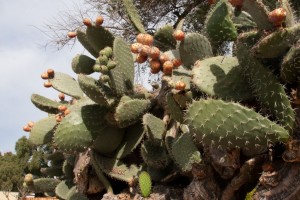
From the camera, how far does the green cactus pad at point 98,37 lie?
3621 millimetres

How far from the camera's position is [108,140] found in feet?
12.0

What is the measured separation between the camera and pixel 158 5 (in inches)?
284

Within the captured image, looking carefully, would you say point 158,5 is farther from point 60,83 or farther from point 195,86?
point 195,86

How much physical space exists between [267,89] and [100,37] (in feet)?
5.53

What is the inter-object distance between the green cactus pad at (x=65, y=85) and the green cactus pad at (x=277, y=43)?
2.33m

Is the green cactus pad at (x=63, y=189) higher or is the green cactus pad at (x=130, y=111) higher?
the green cactus pad at (x=130, y=111)

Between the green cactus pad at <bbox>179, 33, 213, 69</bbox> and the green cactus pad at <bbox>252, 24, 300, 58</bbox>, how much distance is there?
0.61 meters

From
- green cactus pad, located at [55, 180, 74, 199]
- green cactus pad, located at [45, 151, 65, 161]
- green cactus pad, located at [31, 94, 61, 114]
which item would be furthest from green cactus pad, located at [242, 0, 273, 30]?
green cactus pad, located at [45, 151, 65, 161]

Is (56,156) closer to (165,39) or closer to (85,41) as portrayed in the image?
(85,41)

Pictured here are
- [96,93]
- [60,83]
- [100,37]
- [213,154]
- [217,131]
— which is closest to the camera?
[217,131]

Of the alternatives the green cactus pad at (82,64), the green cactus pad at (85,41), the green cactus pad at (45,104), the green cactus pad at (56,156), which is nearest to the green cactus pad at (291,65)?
the green cactus pad at (85,41)

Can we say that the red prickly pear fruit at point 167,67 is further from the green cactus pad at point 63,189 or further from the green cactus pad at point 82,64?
the green cactus pad at point 63,189

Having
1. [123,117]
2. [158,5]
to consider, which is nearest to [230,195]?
[123,117]

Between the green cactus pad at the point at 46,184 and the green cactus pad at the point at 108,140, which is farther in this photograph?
the green cactus pad at the point at 46,184
